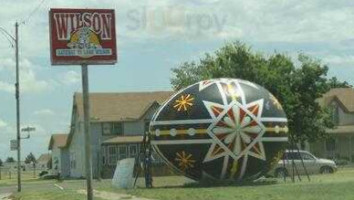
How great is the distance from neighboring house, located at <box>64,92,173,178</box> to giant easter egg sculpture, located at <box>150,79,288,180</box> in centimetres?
2953

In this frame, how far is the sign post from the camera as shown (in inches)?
746

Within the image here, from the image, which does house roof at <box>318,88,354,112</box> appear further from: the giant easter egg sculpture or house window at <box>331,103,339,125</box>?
the giant easter egg sculpture

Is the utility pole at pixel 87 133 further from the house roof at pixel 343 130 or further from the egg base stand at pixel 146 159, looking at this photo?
the house roof at pixel 343 130

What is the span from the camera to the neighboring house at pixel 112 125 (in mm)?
61844

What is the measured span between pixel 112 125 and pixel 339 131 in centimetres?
1898

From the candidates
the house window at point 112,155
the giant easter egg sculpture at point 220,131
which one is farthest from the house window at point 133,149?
the giant easter egg sculpture at point 220,131

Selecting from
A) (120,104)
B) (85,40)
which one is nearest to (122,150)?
(120,104)

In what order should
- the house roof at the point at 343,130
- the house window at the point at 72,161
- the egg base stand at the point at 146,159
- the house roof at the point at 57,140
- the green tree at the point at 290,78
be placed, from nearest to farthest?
the egg base stand at the point at 146,159
the green tree at the point at 290,78
the house roof at the point at 343,130
the house window at the point at 72,161
the house roof at the point at 57,140

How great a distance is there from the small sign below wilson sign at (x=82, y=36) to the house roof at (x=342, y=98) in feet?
156

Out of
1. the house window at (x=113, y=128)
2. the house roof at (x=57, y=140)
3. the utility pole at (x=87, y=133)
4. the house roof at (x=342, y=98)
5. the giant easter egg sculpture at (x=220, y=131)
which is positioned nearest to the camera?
the utility pole at (x=87, y=133)

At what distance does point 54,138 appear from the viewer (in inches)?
3671

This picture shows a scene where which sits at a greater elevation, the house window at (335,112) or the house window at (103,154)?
the house window at (335,112)

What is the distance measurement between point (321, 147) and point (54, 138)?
3898 cm

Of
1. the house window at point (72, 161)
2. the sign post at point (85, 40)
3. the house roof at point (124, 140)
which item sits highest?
the sign post at point (85, 40)
